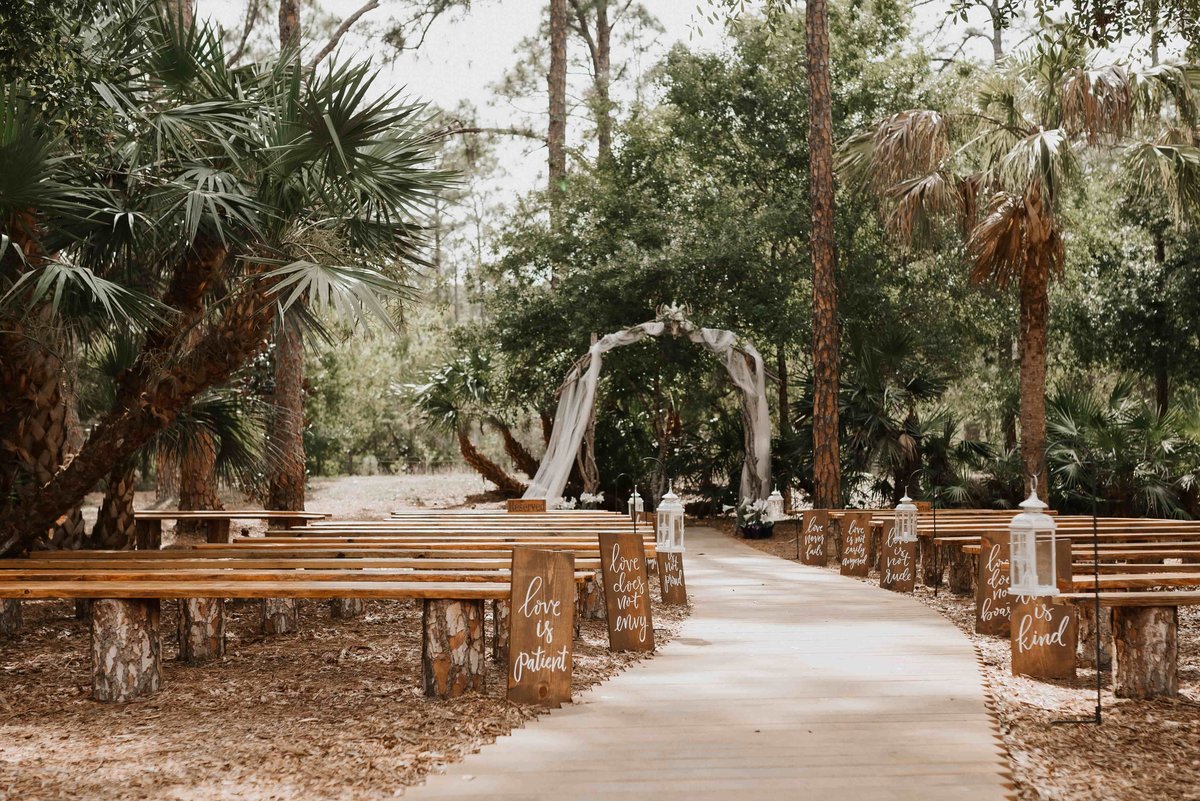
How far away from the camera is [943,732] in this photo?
463cm

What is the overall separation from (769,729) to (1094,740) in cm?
138

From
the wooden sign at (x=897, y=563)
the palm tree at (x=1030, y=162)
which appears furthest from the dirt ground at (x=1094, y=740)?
the palm tree at (x=1030, y=162)

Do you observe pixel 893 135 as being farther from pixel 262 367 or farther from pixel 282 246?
pixel 262 367

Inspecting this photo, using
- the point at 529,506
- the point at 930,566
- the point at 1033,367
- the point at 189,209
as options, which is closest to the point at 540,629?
the point at 189,209

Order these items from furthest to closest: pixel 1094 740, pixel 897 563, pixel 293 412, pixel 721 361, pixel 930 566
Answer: pixel 721 361, pixel 293 412, pixel 930 566, pixel 897 563, pixel 1094 740

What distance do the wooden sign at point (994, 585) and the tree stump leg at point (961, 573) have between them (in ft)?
7.70

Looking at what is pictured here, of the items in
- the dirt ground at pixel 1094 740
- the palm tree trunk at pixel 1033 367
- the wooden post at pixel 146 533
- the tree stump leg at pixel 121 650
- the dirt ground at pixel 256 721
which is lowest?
the dirt ground at pixel 256 721

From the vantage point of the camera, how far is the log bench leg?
674 cm

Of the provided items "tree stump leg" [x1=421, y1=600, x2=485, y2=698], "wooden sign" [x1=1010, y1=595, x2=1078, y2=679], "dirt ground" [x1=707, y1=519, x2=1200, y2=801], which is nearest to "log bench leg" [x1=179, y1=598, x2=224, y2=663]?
"tree stump leg" [x1=421, y1=600, x2=485, y2=698]

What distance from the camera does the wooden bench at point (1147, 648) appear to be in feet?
17.9

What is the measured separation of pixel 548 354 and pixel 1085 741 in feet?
49.8

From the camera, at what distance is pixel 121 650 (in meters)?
5.65

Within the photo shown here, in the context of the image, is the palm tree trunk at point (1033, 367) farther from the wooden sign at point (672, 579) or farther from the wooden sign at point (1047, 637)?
the wooden sign at point (1047, 637)

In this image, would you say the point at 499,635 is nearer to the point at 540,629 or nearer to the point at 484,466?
the point at 540,629
